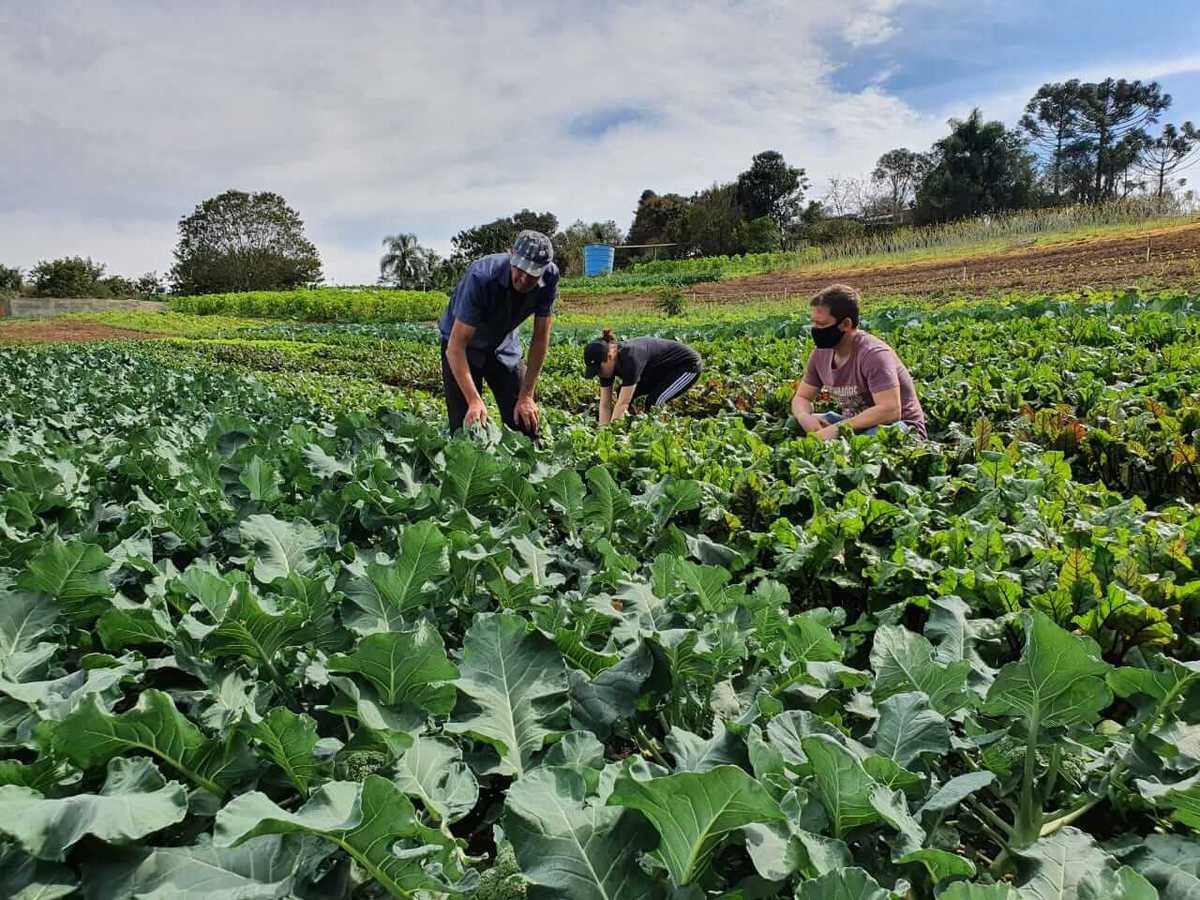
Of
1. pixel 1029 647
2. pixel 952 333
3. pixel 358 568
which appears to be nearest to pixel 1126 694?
pixel 1029 647

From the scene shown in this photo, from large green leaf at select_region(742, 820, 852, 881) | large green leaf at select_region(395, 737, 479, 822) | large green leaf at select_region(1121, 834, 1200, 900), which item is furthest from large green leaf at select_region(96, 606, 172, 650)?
large green leaf at select_region(1121, 834, 1200, 900)

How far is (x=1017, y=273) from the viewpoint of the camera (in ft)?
76.7

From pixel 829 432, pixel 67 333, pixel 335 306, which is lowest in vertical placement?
pixel 829 432

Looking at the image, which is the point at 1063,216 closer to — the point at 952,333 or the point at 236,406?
the point at 952,333

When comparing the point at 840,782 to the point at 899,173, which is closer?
the point at 840,782

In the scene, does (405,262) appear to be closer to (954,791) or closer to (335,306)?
(335,306)

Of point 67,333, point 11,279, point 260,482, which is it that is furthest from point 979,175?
point 11,279

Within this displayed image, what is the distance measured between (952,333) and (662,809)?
9.78 meters

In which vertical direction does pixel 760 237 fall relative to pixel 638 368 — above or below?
above

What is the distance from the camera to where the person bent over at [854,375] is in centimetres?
479

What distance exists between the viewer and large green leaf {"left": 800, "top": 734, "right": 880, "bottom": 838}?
3.16ft

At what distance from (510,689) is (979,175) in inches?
2400

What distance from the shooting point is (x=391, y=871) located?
935 mm

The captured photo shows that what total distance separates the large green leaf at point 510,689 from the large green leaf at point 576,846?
0.23 m
